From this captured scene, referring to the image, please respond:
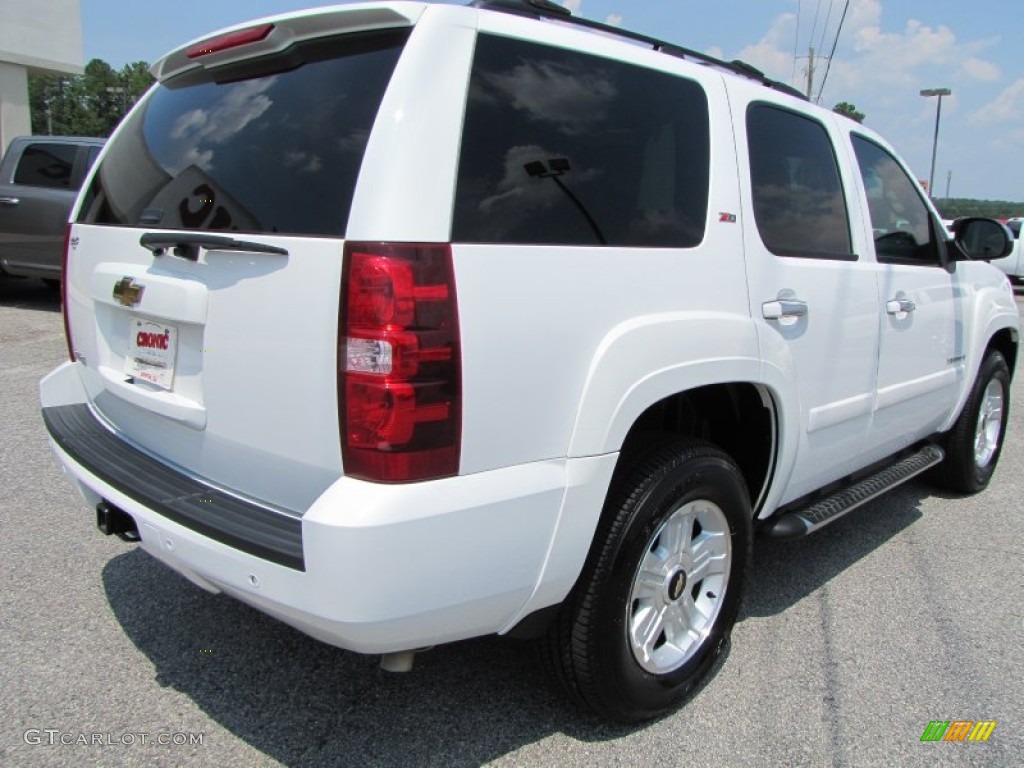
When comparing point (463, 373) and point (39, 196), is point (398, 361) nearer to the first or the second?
point (463, 373)

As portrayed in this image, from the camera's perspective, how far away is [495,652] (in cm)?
301

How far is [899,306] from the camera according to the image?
3578 millimetres

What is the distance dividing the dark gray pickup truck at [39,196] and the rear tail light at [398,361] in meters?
9.20

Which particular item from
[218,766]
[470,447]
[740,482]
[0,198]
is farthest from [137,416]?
[0,198]

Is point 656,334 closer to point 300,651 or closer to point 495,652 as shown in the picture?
point 495,652

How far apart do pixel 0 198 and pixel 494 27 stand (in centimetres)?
983

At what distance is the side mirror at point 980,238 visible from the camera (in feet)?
13.7

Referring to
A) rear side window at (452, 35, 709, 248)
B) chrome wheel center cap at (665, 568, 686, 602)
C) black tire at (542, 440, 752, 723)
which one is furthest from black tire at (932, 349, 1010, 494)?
rear side window at (452, 35, 709, 248)

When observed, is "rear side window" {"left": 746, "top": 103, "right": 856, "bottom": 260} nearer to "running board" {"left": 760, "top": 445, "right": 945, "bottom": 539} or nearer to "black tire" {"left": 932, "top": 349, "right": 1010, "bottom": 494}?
"running board" {"left": 760, "top": 445, "right": 945, "bottom": 539}

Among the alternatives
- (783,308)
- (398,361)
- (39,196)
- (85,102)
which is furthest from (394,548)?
(85,102)

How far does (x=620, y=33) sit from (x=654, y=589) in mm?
1722

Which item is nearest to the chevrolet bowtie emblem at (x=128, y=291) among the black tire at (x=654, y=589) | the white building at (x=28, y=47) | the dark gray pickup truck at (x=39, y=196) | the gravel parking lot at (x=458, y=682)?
the gravel parking lot at (x=458, y=682)

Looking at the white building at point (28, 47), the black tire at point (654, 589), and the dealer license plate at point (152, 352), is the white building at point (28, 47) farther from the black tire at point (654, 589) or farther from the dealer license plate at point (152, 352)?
the black tire at point (654, 589)

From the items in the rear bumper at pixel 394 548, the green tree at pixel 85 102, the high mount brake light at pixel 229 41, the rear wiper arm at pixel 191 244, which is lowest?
the rear bumper at pixel 394 548
